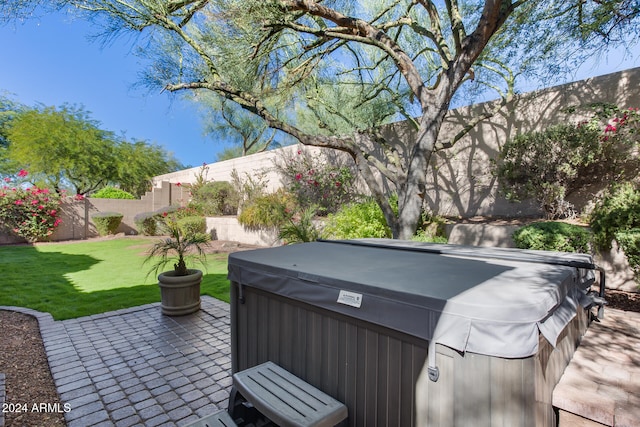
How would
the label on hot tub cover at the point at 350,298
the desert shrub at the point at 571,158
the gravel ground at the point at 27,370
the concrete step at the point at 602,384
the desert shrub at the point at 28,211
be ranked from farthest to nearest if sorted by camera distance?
the desert shrub at the point at 28,211
the desert shrub at the point at 571,158
the gravel ground at the point at 27,370
the label on hot tub cover at the point at 350,298
the concrete step at the point at 602,384

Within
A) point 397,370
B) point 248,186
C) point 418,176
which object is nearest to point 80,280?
point 248,186

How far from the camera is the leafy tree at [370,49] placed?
4953mm

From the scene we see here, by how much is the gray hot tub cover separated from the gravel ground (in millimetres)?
1698

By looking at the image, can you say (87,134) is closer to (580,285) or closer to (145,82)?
(145,82)

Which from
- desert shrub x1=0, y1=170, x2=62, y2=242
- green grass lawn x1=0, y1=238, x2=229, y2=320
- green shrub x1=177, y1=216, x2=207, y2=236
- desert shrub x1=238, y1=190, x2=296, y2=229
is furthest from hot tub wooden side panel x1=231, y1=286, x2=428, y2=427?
desert shrub x1=0, y1=170, x2=62, y2=242

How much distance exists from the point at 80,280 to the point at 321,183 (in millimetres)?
5725

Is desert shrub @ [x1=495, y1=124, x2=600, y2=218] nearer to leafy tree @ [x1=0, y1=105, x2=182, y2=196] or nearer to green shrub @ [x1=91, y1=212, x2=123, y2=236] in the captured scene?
green shrub @ [x1=91, y1=212, x2=123, y2=236]

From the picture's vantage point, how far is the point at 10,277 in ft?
18.6

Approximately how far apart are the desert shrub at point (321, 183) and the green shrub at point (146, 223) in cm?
605

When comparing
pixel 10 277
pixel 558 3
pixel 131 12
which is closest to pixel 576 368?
pixel 558 3

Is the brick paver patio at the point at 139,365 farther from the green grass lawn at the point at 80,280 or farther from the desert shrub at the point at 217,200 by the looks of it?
the desert shrub at the point at 217,200

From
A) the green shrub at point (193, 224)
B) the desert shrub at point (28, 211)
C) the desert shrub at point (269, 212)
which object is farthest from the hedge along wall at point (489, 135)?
the desert shrub at point (28, 211)

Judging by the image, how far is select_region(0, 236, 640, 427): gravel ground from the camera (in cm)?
213

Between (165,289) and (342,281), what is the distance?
3282 mm
